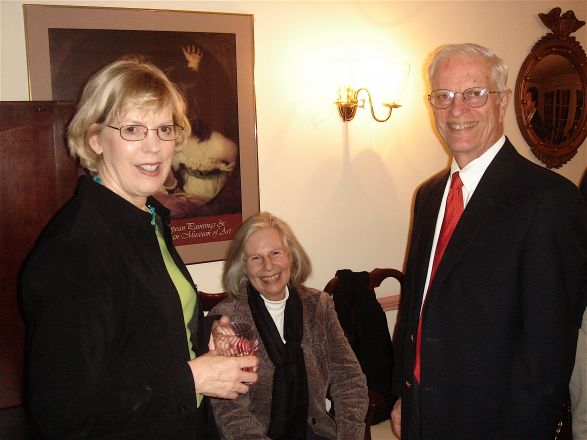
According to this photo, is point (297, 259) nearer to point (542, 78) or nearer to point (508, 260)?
point (508, 260)

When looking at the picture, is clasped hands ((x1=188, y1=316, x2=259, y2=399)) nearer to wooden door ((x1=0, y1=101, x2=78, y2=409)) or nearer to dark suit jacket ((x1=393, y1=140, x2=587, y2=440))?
dark suit jacket ((x1=393, y1=140, x2=587, y2=440))

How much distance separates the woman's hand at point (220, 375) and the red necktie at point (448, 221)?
603 millimetres

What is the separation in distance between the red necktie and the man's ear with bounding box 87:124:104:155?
101 centimetres

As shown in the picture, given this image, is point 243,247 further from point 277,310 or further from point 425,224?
point 425,224

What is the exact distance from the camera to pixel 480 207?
4.94ft

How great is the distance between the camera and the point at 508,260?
4.62 ft

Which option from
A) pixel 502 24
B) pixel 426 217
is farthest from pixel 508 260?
pixel 502 24

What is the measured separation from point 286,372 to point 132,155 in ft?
4.15

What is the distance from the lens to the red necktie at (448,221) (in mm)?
1627

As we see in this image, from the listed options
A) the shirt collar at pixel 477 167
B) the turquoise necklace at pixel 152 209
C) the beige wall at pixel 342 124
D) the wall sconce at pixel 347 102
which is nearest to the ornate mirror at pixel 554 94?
the beige wall at pixel 342 124

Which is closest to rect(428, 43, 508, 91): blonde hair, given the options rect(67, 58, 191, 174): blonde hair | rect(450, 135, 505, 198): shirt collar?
rect(450, 135, 505, 198): shirt collar

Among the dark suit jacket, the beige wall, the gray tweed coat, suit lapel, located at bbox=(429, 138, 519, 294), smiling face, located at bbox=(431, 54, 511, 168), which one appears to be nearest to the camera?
the dark suit jacket

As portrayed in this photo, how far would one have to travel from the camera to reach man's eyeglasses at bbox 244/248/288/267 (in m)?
2.35

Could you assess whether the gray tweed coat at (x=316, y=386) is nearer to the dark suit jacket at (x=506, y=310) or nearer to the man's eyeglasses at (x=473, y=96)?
the dark suit jacket at (x=506, y=310)
